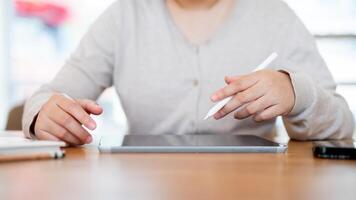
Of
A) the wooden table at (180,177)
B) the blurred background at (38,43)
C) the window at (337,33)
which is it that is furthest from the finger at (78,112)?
the window at (337,33)

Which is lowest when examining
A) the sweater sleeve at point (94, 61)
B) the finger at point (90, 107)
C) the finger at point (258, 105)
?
the finger at point (90, 107)

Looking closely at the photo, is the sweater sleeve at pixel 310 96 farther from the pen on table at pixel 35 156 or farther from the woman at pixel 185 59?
the pen on table at pixel 35 156

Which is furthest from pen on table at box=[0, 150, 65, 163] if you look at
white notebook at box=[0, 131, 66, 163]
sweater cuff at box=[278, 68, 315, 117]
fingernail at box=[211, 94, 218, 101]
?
sweater cuff at box=[278, 68, 315, 117]

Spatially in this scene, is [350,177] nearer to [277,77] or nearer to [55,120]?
[277,77]

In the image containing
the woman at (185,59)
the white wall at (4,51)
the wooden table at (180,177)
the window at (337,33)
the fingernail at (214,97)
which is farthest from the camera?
the white wall at (4,51)

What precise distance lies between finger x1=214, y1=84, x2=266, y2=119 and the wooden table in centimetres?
12

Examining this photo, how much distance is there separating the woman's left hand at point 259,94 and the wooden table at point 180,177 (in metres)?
0.12

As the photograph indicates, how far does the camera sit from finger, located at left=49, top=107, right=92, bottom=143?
835 mm

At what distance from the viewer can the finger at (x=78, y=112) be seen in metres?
0.83

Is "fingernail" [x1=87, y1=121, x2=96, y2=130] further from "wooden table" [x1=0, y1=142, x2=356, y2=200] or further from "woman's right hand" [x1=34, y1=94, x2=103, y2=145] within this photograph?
"wooden table" [x1=0, y1=142, x2=356, y2=200]

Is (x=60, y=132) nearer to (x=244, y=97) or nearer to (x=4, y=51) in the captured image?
(x=244, y=97)

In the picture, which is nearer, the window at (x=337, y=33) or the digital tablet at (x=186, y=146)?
the digital tablet at (x=186, y=146)

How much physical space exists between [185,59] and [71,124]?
391mm

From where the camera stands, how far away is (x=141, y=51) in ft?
3.92
